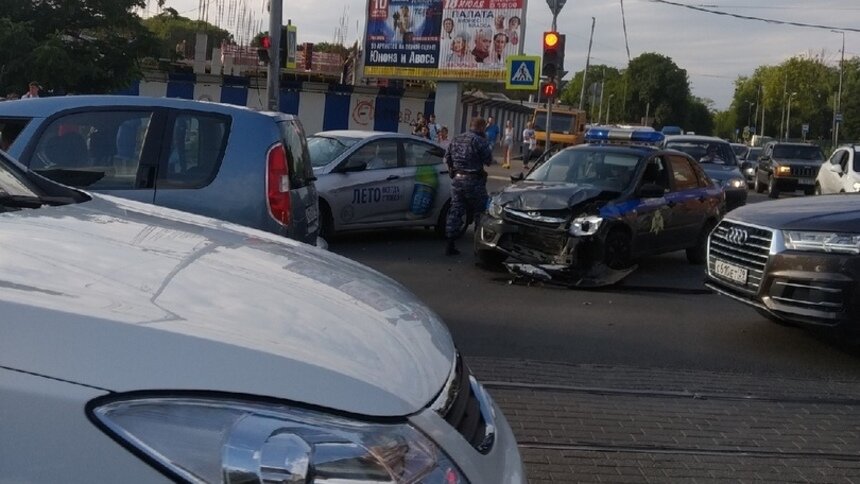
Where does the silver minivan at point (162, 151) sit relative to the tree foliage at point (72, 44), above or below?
below

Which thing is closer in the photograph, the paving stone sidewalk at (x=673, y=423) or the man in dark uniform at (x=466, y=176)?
the paving stone sidewalk at (x=673, y=423)

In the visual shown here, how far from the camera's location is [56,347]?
168 cm

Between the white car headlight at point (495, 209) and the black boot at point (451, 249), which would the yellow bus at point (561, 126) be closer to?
the black boot at point (451, 249)

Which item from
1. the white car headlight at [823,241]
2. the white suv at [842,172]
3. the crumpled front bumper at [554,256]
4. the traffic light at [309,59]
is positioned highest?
the traffic light at [309,59]

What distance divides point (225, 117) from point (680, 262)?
312 inches

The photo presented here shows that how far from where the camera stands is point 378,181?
1248cm

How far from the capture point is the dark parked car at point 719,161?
57.6 ft

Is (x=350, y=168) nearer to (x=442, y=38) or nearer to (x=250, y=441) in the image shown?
(x=250, y=441)

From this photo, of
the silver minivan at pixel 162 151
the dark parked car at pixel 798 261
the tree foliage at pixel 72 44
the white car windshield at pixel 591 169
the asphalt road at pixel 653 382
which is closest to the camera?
the asphalt road at pixel 653 382

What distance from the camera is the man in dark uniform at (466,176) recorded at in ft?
37.9

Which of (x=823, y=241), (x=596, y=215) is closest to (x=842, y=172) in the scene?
(x=596, y=215)

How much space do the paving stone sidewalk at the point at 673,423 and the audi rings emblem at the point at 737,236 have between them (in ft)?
4.59

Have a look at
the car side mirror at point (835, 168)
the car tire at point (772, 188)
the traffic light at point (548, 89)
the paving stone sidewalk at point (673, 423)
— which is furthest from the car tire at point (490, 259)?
the car tire at point (772, 188)

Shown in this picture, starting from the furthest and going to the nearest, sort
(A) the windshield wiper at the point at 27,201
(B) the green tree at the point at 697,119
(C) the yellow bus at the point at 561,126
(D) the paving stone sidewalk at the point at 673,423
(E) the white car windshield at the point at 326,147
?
(B) the green tree at the point at 697,119, (C) the yellow bus at the point at 561,126, (E) the white car windshield at the point at 326,147, (D) the paving stone sidewalk at the point at 673,423, (A) the windshield wiper at the point at 27,201
